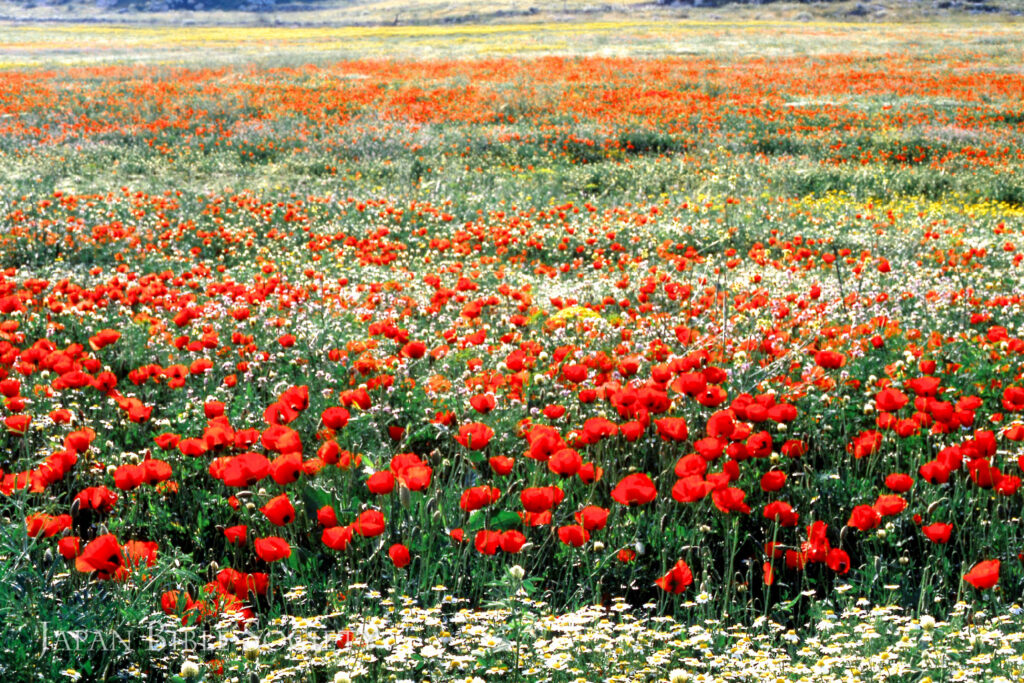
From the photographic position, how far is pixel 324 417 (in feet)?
9.97

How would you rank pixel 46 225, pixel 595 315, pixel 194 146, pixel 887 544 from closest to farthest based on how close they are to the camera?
pixel 887 544 < pixel 595 315 < pixel 46 225 < pixel 194 146

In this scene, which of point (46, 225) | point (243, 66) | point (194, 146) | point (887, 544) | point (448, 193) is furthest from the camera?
point (243, 66)

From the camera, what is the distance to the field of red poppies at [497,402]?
2592 mm

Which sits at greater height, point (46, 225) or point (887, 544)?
point (46, 225)

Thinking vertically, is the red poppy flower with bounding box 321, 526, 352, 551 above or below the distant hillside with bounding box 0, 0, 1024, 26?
below

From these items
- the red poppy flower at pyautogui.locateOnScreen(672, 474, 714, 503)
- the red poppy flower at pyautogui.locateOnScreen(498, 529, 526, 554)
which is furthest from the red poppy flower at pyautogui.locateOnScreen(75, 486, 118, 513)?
the red poppy flower at pyautogui.locateOnScreen(672, 474, 714, 503)

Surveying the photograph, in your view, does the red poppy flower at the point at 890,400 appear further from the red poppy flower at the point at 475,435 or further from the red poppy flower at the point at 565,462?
the red poppy flower at the point at 475,435

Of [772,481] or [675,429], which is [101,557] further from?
[772,481]

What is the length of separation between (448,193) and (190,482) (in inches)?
354

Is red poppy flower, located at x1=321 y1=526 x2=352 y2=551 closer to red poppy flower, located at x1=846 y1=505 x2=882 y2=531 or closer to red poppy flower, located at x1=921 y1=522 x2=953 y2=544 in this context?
red poppy flower, located at x1=846 y1=505 x2=882 y2=531

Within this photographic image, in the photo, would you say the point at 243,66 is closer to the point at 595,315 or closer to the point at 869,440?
the point at 595,315

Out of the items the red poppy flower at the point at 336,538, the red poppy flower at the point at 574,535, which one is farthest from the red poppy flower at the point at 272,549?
the red poppy flower at the point at 574,535

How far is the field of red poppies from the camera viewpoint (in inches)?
102

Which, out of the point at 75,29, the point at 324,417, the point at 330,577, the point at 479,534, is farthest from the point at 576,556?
the point at 75,29
